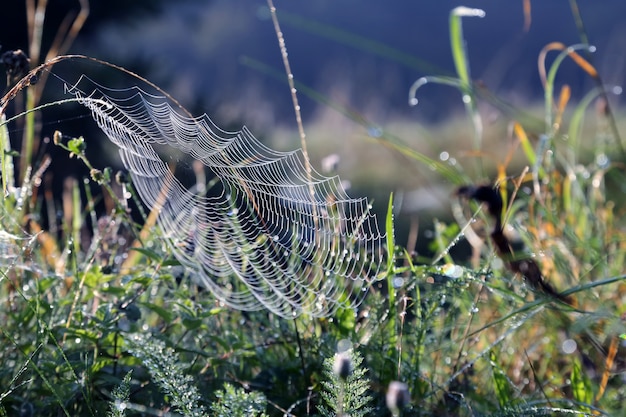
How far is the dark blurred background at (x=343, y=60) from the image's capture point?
6566mm

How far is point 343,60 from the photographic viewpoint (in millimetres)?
17438

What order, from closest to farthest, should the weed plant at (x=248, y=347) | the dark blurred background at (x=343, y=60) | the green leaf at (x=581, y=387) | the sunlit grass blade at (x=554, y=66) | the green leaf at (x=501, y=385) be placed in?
the weed plant at (x=248, y=347) < the green leaf at (x=501, y=385) < the green leaf at (x=581, y=387) < the sunlit grass blade at (x=554, y=66) < the dark blurred background at (x=343, y=60)

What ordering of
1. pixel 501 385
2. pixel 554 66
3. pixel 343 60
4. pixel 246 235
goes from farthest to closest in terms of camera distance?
1. pixel 343 60
2. pixel 554 66
3. pixel 246 235
4. pixel 501 385

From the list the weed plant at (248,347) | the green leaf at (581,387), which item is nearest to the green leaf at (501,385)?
the weed plant at (248,347)

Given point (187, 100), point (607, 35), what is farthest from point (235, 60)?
point (187, 100)

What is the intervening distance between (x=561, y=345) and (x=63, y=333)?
54.2 inches

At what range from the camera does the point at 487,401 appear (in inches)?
77.5

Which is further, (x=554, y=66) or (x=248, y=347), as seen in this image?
(x=554, y=66)

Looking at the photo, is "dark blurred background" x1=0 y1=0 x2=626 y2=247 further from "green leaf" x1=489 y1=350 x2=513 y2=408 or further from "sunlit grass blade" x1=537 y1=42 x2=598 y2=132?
"green leaf" x1=489 y1=350 x2=513 y2=408

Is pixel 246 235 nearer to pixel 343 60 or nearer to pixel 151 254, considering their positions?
pixel 151 254

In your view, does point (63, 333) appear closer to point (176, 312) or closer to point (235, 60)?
point (176, 312)

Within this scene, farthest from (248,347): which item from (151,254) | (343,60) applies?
(343,60)

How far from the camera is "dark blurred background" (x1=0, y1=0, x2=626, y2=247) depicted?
6.57 metres

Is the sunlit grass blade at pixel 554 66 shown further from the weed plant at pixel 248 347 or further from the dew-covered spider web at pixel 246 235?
the dew-covered spider web at pixel 246 235
